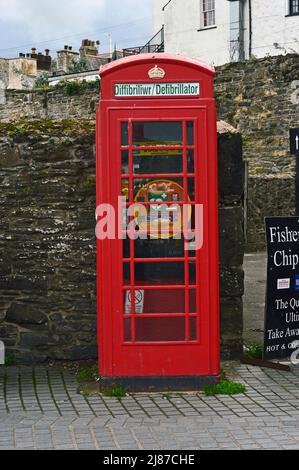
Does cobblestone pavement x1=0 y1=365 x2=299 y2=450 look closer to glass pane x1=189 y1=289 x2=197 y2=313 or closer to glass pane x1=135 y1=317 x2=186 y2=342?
glass pane x1=135 y1=317 x2=186 y2=342

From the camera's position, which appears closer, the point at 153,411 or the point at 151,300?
the point at 153,411

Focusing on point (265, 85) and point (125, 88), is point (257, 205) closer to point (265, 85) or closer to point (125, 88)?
point (265, 85)

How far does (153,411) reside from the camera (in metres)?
5.67

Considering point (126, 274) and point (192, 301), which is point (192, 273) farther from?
point (126, 274)

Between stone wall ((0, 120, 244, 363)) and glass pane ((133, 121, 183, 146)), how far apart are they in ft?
2.99

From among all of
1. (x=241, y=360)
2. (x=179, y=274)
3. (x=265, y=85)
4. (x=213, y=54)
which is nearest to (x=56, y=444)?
(x=179, y=274)

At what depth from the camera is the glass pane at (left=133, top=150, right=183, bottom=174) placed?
6.03m

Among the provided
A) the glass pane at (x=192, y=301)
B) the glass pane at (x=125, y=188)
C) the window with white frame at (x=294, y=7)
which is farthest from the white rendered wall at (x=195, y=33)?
the glass pane at (x=192, y=301)

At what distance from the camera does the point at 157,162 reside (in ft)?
19.9

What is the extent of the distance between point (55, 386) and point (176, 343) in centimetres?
108

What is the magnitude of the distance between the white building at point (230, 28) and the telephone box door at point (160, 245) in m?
20.7

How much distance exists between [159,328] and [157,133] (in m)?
1.51

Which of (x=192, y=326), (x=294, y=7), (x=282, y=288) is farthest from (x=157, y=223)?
(x=294, y=7)

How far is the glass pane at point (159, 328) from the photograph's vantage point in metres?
6.11
